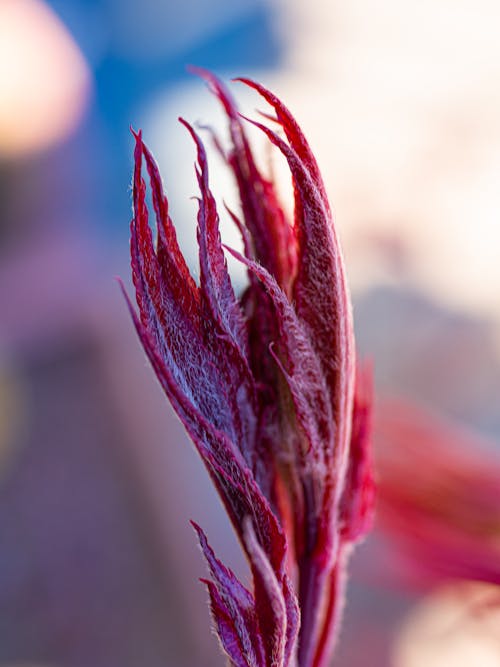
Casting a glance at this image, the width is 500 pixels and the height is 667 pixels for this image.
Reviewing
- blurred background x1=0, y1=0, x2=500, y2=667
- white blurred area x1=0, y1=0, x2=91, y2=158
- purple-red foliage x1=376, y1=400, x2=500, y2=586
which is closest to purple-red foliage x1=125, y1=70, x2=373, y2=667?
purple-red foliage x1=376, y1=400, x2=500, y2=586

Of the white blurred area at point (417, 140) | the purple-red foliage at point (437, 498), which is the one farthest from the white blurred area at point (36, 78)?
the purple-red foliage at point (437, 498)

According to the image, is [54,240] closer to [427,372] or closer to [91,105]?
[91,105]

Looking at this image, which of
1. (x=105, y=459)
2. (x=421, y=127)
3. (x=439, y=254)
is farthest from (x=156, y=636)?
(x=421, y=127)

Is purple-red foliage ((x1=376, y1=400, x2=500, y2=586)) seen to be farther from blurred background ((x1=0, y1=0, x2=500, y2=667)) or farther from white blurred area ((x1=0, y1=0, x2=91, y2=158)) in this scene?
white blurred area ((x1=0, y1=0, x2=91, y2=158))

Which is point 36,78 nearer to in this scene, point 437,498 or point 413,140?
point 413,140

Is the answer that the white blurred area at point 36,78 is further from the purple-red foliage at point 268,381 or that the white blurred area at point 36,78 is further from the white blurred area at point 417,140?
the purple-red foliage at point 268,381

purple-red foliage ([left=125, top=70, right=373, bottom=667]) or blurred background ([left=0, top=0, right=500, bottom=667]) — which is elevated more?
blurred background ([left=0, top=0, right=500, bottom=667])
